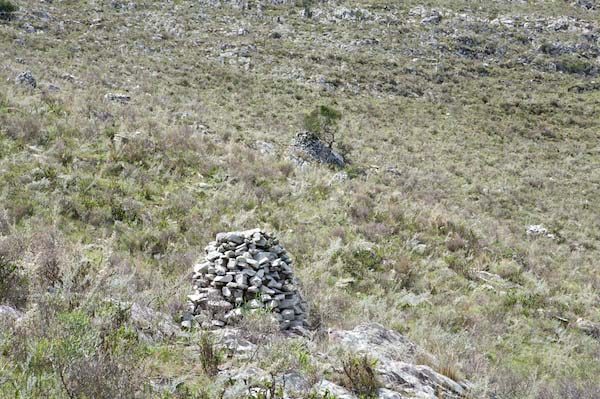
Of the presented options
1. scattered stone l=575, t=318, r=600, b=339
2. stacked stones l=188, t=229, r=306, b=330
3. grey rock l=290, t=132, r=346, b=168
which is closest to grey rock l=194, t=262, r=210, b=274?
stacked stones l=188, t=229, r=306, b=330

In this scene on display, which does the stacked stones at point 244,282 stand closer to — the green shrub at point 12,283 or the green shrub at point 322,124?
the green shrub at point 12,283

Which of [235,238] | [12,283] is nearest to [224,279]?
[235,238]

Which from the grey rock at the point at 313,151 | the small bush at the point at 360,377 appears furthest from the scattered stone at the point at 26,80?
the small bush at the point at 360,377

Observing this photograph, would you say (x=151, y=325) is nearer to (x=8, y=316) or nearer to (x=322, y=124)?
(x=8, y=316)

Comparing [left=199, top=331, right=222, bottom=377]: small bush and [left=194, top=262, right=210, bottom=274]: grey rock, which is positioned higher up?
[left=199, top=331, right=222, bottom=377]: small bush

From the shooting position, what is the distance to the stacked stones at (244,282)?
205 inches

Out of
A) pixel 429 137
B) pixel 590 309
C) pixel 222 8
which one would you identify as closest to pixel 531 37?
pixel 429 137

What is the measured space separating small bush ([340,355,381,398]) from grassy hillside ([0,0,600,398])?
81 centimetres

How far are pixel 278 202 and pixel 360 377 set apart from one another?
288 inches

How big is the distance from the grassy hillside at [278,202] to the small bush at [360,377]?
2.65 ft

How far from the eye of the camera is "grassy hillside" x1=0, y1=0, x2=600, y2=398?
13.7 ft

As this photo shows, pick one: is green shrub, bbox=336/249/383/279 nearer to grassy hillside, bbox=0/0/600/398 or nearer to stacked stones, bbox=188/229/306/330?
grassy hillside, bbox=0/0/600/398

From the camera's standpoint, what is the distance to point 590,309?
9219 millimetres

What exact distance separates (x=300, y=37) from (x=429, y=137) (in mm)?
20445
